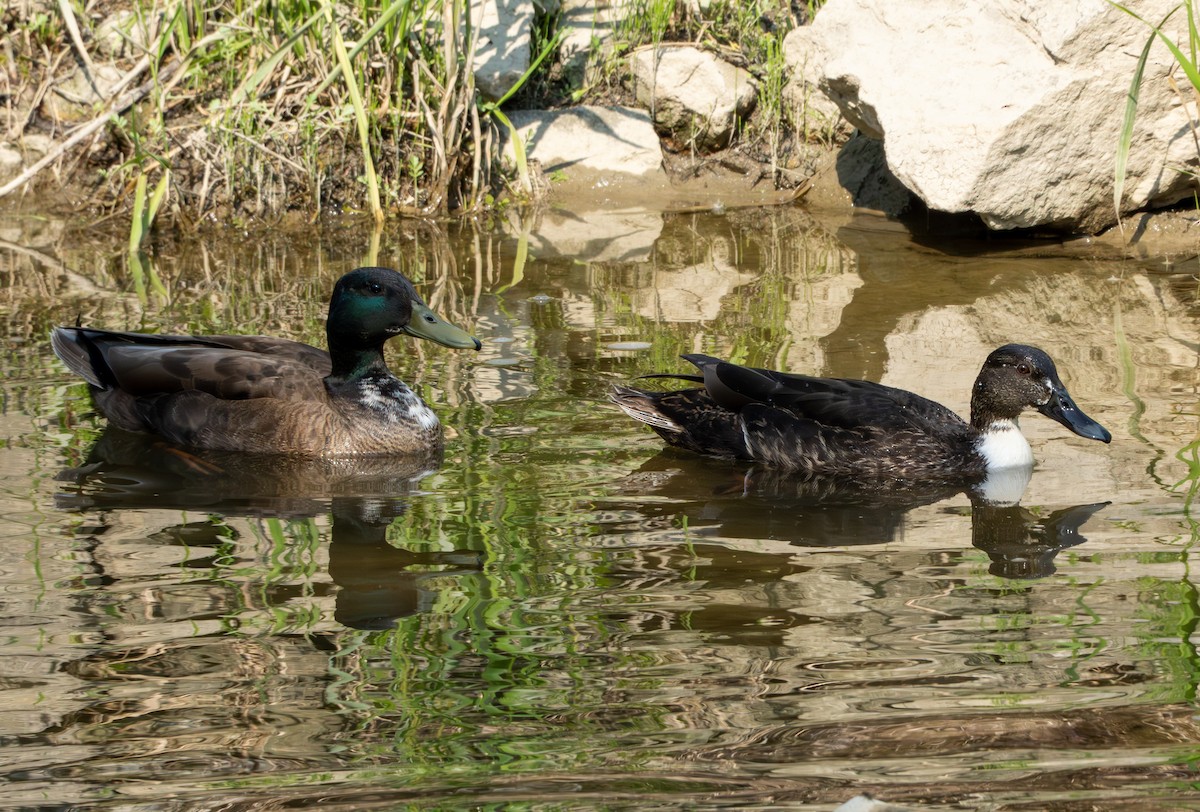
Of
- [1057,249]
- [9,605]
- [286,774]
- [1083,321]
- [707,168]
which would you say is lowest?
[286,774]

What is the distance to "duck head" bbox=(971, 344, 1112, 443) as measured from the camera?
5.86 meters

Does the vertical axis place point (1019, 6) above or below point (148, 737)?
above

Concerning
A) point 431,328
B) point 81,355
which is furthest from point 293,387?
point 81,355

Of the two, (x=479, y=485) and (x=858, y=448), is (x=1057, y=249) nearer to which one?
(x=858, y=448)

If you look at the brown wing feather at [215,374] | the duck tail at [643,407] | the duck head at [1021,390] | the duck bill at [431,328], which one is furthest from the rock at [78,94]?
the duck head at [1021,390]

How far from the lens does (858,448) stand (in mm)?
5895

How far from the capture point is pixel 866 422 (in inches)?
233

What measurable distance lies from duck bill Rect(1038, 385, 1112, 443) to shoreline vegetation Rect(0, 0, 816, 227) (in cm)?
499

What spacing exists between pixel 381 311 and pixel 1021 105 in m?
4.63

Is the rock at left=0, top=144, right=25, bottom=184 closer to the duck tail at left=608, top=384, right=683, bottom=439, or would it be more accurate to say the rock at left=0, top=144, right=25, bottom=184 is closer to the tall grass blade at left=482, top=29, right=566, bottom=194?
the tall grass blade at left=482, top=29, right=566, bottom=194

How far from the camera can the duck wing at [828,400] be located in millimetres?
5922

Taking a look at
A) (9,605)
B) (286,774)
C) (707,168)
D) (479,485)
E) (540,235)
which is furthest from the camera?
(707,168)

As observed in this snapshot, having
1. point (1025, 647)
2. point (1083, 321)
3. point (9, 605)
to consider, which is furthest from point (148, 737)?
point (1083, 321)

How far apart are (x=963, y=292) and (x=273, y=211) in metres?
4.70
